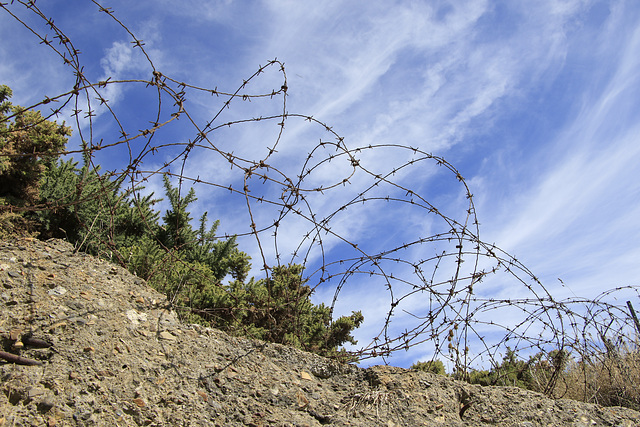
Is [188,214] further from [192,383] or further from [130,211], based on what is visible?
[192,383]

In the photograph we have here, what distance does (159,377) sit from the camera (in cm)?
256

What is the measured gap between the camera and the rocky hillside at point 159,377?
2232 millimetres

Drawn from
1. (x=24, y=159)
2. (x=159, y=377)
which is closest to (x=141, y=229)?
(x=24, y=159)

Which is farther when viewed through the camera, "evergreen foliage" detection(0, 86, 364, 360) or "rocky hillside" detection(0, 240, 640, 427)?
"evergreen foliage" detection(0, 86, 364, 360)

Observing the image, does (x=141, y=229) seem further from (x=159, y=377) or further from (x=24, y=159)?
(x=159, y=377)

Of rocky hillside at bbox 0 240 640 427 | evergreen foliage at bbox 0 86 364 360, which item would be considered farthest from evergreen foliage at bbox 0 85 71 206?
rocky hillside at bbox 0 240 640 427

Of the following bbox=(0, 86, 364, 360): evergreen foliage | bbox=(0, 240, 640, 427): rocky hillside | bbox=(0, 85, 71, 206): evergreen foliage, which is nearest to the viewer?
bbox=(0, 240, 640, 427): rocky hillside

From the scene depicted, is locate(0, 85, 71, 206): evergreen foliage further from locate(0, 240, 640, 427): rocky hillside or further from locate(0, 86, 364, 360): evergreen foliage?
locate(0, 240, 640, 427): rocky hillside

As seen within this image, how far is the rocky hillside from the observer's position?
223 centimetres

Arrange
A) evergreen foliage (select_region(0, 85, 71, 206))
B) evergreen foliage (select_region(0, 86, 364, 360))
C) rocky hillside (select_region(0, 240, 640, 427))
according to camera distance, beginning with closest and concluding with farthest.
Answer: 1. rocky hillside (select_region(0, 240, 640, 427))
2. evergreen foliage (select_region(0, 86, 364, 360))
3. evergreen foliage (select_region(0, 85, 71, 206))

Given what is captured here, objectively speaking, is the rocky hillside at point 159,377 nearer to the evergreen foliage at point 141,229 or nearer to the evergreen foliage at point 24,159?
the evergreen foliage at point 141,229

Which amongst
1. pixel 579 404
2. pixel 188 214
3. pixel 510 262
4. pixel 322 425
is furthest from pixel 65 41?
pixel 188 214

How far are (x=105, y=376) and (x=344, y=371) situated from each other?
159 centimetres

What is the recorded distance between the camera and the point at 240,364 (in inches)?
116
